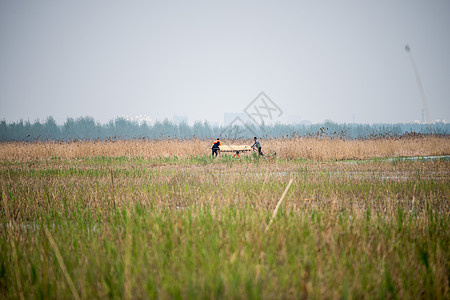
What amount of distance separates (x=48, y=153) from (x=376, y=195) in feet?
61.6

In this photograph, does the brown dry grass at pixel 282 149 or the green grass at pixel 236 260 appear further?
the brown dry grass at pixel 282 149

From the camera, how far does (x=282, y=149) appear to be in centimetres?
1650

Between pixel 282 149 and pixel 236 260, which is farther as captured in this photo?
pixel 282 149

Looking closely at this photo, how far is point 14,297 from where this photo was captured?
2.42m

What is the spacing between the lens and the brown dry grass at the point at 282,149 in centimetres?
1641

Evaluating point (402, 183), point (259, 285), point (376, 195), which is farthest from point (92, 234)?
point (402, 183)

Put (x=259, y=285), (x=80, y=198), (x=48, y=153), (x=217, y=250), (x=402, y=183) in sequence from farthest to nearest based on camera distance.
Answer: (x=48, y=153)
(x=402, y=183)
(x=80, y=198)
(x=217, y=250)
(x=259, y=285)

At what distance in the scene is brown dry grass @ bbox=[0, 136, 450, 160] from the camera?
1641 cm

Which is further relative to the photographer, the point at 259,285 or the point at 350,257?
the point at 350,257

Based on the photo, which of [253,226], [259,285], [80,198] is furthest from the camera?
[80,198]

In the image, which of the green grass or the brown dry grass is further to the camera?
the brown dry grass

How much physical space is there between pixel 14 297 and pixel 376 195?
6.20 m

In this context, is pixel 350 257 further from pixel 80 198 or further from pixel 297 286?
pixel 80 198

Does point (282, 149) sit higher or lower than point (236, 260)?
higher
